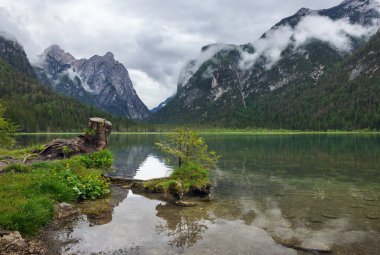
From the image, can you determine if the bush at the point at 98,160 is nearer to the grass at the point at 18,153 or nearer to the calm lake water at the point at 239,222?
the calm lake water at the point at 239,222

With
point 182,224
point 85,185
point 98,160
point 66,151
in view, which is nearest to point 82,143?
point 66,151

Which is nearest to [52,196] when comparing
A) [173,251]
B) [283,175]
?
[173,251]

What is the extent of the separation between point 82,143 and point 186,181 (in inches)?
585

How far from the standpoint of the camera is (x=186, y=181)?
91.5 feet

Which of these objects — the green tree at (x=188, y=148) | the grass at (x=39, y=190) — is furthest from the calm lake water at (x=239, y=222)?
the green tree at (x=188, y=148)

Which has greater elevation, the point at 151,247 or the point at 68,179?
the point at 68,179

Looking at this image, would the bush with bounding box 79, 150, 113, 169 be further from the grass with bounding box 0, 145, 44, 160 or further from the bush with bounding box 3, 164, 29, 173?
the bush with bounding box 3, 164, 29, 173

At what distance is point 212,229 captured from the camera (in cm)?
1745

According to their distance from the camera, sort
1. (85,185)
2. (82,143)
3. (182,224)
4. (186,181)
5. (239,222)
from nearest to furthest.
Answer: (182,224), (239,222), (85,185), (186,181), (82,143)

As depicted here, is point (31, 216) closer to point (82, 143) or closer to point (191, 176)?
point (191, 176)

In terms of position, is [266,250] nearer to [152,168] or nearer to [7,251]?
[7,251]

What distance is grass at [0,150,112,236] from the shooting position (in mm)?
14852

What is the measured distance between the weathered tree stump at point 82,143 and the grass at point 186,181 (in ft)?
32.1

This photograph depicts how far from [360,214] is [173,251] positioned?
13.3 meters
